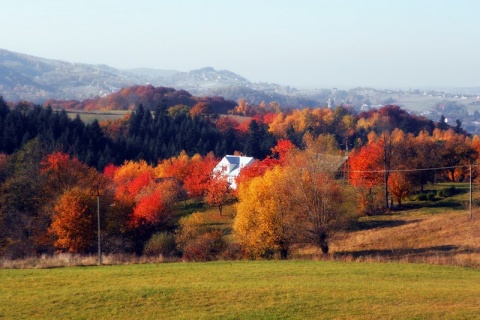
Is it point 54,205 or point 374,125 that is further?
point 374,125

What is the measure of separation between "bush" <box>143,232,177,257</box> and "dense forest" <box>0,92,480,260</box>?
113mm

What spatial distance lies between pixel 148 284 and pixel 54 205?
1863cm

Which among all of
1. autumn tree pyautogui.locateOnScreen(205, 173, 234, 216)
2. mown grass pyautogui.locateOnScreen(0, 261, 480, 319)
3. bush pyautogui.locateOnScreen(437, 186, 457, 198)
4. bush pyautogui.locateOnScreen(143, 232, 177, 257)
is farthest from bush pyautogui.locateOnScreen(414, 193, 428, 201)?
mown grass pyautogui.locateOnScreen(0, 261, 480, 319)

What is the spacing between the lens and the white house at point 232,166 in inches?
2067

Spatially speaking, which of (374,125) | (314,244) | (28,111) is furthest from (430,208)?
(374,125)

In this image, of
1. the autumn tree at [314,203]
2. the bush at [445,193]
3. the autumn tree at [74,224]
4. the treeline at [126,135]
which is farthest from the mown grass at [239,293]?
the treeline at [126,135]

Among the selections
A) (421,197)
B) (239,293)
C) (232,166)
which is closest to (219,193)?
(232,166)

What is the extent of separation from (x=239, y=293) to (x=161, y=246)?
55.5 feet

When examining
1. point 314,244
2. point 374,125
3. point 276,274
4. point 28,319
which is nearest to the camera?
point 28,319

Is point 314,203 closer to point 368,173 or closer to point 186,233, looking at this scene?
point 186,233

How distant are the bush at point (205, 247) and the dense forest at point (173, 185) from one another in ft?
0.26

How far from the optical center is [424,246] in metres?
29.6

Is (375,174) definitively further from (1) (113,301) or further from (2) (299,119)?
(2) (299,119)

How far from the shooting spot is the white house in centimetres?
5250
